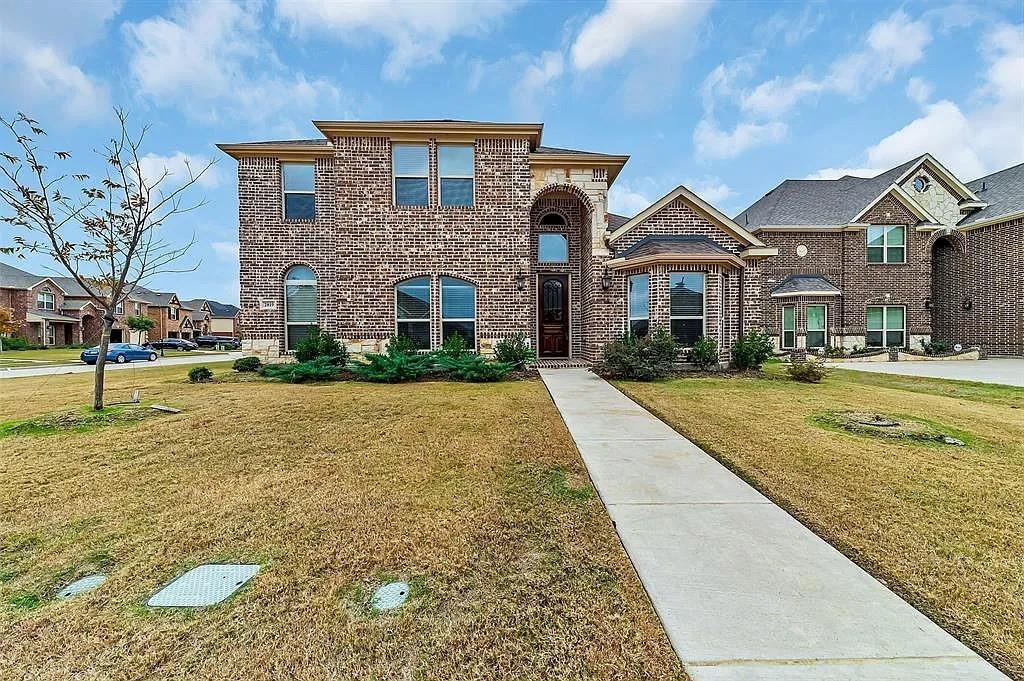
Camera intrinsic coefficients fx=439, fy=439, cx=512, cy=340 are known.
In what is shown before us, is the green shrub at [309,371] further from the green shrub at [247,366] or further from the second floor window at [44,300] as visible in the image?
the second floor window at [44,300]

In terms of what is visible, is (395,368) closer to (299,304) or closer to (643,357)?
(299,304)

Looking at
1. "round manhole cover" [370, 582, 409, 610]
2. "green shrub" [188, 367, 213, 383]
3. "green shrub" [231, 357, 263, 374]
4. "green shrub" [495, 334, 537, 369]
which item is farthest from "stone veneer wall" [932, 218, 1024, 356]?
"green shrub" [188, 367, 213, 383]

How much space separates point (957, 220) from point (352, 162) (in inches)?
1091

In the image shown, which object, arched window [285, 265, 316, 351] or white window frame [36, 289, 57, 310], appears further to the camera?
white window frame [36, 289, 57, 310]

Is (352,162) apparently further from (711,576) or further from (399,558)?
(711,576)

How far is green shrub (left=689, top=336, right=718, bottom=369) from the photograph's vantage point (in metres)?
12.1

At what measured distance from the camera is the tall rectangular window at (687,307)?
12438 mm

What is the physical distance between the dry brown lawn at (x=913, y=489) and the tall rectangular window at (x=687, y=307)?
423 centimetres

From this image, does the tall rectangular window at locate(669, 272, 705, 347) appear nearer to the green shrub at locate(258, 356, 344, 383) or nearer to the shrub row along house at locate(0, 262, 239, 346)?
the green shrub at locate(258, 356, 344, 383)

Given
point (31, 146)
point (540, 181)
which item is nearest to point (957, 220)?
point (540, 181)

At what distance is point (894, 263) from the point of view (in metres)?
20.6

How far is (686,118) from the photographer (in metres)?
21.2

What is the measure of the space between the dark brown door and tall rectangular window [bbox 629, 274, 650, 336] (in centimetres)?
289

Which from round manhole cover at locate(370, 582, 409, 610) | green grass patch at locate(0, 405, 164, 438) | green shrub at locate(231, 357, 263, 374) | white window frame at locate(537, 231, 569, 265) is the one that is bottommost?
round manhole cover at locate(370, 582, 409, 610)
